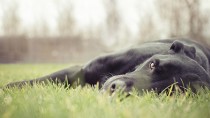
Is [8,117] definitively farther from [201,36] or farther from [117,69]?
[201,36]

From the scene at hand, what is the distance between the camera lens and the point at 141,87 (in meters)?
2.56

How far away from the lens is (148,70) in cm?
294

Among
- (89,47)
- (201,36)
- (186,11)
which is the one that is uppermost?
(186,11)

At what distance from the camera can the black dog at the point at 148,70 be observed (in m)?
2.65

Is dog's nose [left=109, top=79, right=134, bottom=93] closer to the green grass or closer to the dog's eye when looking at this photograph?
the green grass

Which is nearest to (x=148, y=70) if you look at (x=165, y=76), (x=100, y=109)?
(x=165, y=76)

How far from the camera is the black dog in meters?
2.65

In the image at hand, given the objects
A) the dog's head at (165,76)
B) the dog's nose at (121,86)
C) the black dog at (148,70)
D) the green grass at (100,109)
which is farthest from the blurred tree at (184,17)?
the green grass at (100,109)

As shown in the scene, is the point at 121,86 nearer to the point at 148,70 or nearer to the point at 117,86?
the point at 117,86

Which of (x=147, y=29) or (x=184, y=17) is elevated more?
(x=184, y=17)

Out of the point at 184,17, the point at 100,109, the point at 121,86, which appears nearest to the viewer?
the point at 100,109

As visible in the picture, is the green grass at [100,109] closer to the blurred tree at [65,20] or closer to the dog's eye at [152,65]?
the dog's eye at [152,65]

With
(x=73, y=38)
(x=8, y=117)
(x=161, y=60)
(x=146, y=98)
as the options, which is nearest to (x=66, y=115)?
(x=8, y=117)

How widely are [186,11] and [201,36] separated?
1.01 meters
